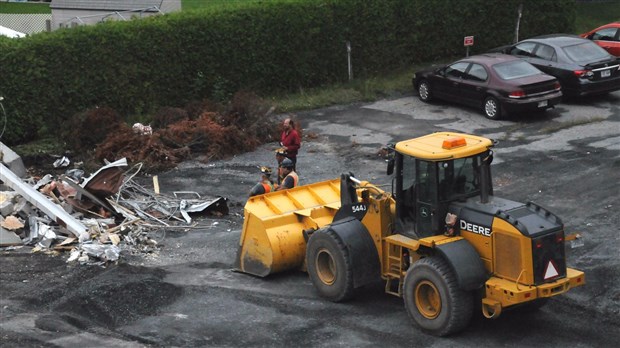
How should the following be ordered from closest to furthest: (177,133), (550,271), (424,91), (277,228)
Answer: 1. (550,271)
2. (277,228)
3. (177,133)
4. (424,91)

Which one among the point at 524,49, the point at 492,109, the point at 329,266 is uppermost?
the point at 524,49

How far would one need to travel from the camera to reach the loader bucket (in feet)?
43.8

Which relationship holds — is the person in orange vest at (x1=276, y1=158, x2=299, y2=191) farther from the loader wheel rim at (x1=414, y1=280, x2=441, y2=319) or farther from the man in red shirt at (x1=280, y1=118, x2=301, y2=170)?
the loader wheel rim at (x1=414, y1=280, x2=441, y2=319)

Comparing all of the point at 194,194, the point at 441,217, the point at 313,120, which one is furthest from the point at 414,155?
the point at 313,120

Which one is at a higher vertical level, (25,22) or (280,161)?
(25,22)

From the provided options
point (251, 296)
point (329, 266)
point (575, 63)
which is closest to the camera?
point (329, 266)

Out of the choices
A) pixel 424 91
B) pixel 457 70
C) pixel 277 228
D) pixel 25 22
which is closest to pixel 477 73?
pixel 457 70

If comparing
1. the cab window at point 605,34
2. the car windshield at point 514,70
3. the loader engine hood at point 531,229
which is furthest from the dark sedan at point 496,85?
the loader engine hood at point 531,229

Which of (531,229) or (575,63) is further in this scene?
(575,63)

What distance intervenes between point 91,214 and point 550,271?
797 cm

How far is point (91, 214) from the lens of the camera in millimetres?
15984

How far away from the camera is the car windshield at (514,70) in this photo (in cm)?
2293

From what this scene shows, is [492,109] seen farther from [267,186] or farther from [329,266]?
[329,266]

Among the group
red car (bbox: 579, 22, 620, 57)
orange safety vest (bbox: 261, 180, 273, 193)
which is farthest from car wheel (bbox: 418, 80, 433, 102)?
orange safety vest (bbox: 261, 180, 273, 193)
